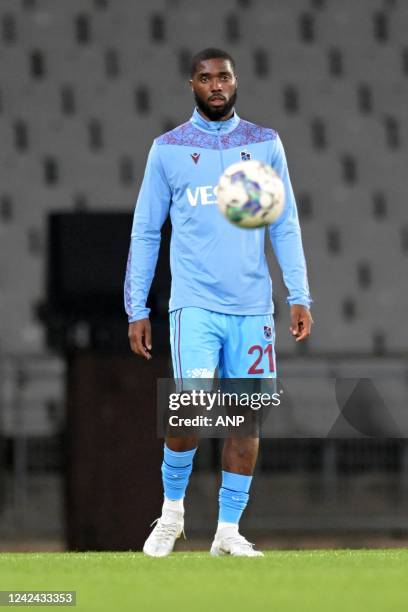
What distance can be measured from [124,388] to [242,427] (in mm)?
1388

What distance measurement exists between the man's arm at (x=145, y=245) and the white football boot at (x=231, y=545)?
1.88ft

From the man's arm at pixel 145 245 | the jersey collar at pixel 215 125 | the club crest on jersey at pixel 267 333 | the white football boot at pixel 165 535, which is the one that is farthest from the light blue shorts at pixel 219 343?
the jersey collar at pixel 215 125

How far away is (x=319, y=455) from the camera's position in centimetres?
805

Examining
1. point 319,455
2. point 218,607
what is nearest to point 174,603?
point 218,607

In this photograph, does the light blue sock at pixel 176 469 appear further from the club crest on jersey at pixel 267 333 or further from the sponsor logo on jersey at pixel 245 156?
the sponsor logo on jersey at pixel 245 156

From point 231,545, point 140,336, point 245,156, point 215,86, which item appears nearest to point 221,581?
point 231,545

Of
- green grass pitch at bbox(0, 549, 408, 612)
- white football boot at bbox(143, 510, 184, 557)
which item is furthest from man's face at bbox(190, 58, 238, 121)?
green grass pitch at bbox(0, 549, 408, 612)

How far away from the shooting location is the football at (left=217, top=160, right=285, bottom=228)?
12.3 feet

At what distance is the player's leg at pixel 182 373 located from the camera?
3918 mm

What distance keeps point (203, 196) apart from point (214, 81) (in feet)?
1.09

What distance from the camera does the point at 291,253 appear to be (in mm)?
4066

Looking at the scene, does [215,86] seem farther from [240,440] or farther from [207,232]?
[240,440]

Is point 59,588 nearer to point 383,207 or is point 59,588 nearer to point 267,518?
point 267,518

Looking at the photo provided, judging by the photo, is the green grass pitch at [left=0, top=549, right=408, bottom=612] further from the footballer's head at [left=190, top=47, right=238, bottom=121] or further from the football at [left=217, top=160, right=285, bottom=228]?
the footballer's head at [left=190, top=47, right=238, bottom=121]
